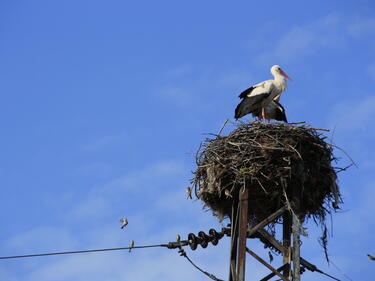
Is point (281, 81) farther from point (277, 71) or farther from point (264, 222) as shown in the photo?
point (264, 222)

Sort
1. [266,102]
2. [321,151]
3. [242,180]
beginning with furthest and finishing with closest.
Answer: [266,102] → [321,151] → [242,180]

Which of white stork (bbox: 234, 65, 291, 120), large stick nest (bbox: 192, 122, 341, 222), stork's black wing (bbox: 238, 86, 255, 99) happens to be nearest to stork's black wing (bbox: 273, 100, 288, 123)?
white stork (bbox: 234, 65, 291, 120)

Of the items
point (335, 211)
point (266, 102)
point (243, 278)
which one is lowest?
point (243, 278)

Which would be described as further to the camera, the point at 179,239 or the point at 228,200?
the point at 228,200

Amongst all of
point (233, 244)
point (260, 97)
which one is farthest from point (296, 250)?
point (260, 97)

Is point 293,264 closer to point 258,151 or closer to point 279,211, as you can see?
point 279,211

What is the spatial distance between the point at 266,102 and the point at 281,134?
342 cm

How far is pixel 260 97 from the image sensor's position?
49.1 ft

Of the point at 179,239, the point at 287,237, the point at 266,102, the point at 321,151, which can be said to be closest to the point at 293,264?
the point at 287,237

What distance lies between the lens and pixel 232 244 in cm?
1032

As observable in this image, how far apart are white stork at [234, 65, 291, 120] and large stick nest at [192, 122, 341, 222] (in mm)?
2692

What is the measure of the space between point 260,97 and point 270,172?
13.3ft

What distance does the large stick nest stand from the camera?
1109cm

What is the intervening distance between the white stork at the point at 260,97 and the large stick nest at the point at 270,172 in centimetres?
269
